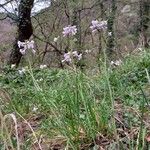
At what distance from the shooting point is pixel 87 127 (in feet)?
8.44

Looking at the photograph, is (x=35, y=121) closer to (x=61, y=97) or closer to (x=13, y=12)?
(x=61, y=97)

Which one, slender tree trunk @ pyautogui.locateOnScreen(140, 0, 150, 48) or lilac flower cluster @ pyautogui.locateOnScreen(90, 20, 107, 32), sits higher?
slender tree trunk @ pyautogui.locateOnScreen(140, 0, 150, 48)

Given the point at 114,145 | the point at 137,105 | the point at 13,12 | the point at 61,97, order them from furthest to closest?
the point at 13,12 < the point at 61,97 < the point at 137,105 < the point at 114,145

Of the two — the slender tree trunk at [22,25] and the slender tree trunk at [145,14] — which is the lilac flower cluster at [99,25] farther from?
the slender tree trunk at [145,14]

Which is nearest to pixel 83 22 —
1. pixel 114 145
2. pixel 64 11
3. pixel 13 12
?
pixel 64 11

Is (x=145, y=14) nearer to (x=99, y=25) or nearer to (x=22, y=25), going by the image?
(x=22, y=25)

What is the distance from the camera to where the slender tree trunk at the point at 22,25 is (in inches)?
467

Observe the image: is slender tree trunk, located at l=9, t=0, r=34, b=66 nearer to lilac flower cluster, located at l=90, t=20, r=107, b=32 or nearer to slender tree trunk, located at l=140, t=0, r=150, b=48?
lilac flower cluster, located at l=90, t=20, r=107, b=32

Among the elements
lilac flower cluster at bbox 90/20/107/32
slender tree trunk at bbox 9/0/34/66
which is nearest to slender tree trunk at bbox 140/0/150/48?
slender tree trunk at bbox 9/0/34/66

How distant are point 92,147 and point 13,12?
10612mm

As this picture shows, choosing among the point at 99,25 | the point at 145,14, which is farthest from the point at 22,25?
the point at 145,14

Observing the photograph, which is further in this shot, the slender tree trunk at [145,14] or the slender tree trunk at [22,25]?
the slender tree trunk at [145,14]

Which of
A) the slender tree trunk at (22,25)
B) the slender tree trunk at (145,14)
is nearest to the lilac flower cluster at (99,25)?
the slender tree trunk at (22,25)

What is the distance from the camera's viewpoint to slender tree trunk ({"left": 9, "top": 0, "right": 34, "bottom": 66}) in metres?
11.9
